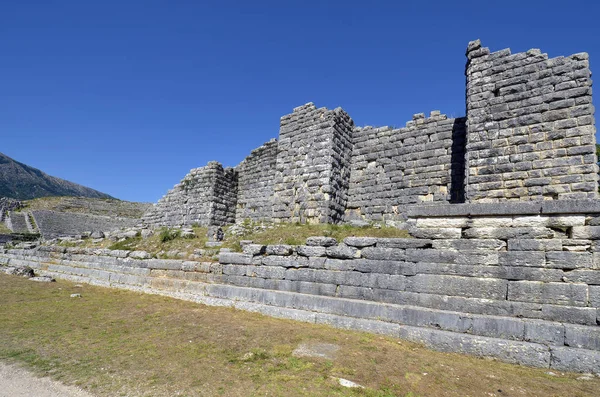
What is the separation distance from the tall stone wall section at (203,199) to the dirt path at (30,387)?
13285 millimetres

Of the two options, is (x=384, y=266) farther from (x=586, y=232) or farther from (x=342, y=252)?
(x=586, y=232)

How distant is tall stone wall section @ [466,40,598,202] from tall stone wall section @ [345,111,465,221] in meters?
1.60

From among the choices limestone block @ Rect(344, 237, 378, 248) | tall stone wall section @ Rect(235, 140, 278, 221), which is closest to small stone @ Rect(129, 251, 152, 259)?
tall stone wall section @ Rect(235, 140, 278, 221)

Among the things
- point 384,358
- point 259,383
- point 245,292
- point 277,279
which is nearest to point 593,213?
point 384,358

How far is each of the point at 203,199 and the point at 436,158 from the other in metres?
11.8

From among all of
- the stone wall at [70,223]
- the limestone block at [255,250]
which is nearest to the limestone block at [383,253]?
the limestone block at [255,250]

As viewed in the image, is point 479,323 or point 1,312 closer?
point 479,323

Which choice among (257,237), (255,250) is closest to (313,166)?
(257,237)

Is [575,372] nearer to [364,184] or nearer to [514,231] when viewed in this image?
[514,231]

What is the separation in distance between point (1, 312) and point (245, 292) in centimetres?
551

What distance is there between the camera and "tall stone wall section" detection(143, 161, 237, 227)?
18.0 metres

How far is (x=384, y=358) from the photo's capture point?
5051mm

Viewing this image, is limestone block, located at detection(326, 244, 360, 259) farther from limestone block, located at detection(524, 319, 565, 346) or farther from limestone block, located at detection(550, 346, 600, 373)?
limestone block, located at detection(550, 346, 600, 373)

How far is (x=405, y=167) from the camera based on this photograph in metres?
13.1
